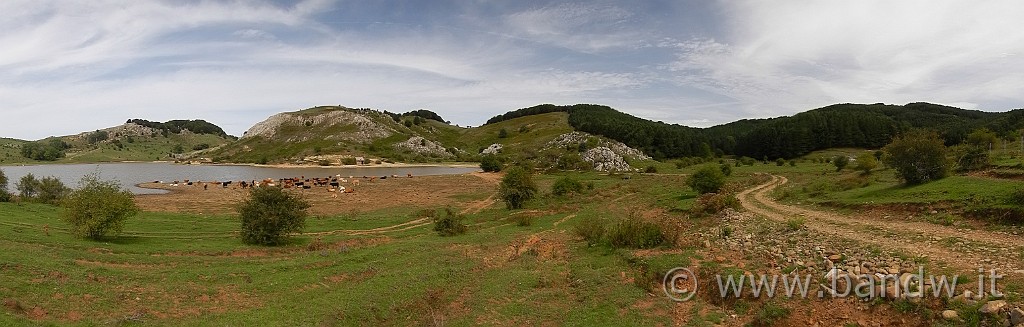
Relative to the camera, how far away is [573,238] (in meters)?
Answer: 29.7

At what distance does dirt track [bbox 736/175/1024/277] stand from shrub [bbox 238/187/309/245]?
29.2 m

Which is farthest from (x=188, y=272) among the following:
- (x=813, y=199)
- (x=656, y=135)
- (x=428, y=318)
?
(x=656, y=135)

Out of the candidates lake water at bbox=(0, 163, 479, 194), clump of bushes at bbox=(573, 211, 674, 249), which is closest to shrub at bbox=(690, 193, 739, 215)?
clump of bushes at bbox=(573, 211, 674, 249)

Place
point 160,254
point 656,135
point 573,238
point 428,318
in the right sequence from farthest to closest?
point 656,135, point 573,238, point 160,254, point 428,318

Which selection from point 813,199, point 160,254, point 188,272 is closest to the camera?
point 188,272

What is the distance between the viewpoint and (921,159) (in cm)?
3150

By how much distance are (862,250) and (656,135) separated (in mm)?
138496

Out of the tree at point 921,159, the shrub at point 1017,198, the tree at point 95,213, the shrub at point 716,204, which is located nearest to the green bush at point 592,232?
the shrub at point 716,204

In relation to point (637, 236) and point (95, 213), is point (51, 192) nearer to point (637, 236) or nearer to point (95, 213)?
point (95, 213)

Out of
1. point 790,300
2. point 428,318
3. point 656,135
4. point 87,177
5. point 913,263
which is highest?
point 656,135

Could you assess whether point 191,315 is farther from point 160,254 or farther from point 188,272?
point 160,254

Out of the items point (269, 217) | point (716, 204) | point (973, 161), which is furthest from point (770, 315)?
point (973, 161)

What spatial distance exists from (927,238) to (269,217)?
1272 inches

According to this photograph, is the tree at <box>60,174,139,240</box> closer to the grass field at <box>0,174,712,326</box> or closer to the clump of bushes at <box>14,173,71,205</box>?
the grass field at <box>0,174,712,326</box>
